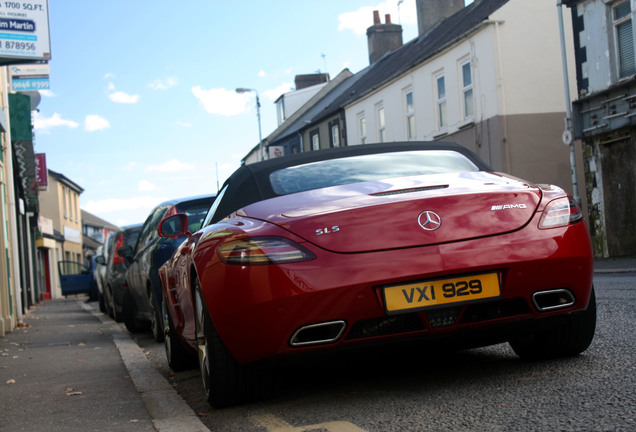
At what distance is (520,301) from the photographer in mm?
4285

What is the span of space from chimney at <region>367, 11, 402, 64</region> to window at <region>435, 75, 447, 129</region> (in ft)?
46.3

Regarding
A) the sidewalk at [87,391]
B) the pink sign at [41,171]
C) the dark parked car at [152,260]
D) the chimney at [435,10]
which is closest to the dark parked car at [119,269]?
the dark parked car at [152,260]

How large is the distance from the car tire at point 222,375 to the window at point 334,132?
36.8m

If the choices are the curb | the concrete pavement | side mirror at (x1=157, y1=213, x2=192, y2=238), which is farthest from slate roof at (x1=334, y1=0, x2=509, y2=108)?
side mirror at (x1=157, y1=213, x2=192, y2=238)

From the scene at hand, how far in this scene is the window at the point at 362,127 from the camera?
37594 millimetres

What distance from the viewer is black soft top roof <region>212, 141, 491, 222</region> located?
16.4ft

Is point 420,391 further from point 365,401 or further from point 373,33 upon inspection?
point 373,33

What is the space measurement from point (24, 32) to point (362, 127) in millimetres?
27564

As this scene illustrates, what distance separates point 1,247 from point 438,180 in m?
10.2

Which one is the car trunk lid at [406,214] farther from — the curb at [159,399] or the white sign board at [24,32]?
the white sign board at [24,32]

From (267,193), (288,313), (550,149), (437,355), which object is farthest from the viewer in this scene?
(550,149)

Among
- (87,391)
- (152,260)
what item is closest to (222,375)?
(87,391)

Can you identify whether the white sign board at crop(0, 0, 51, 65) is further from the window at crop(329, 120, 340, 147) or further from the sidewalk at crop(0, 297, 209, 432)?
the window at crop(329, 120, 340, 147)

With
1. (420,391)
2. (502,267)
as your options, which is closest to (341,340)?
(420,391)
